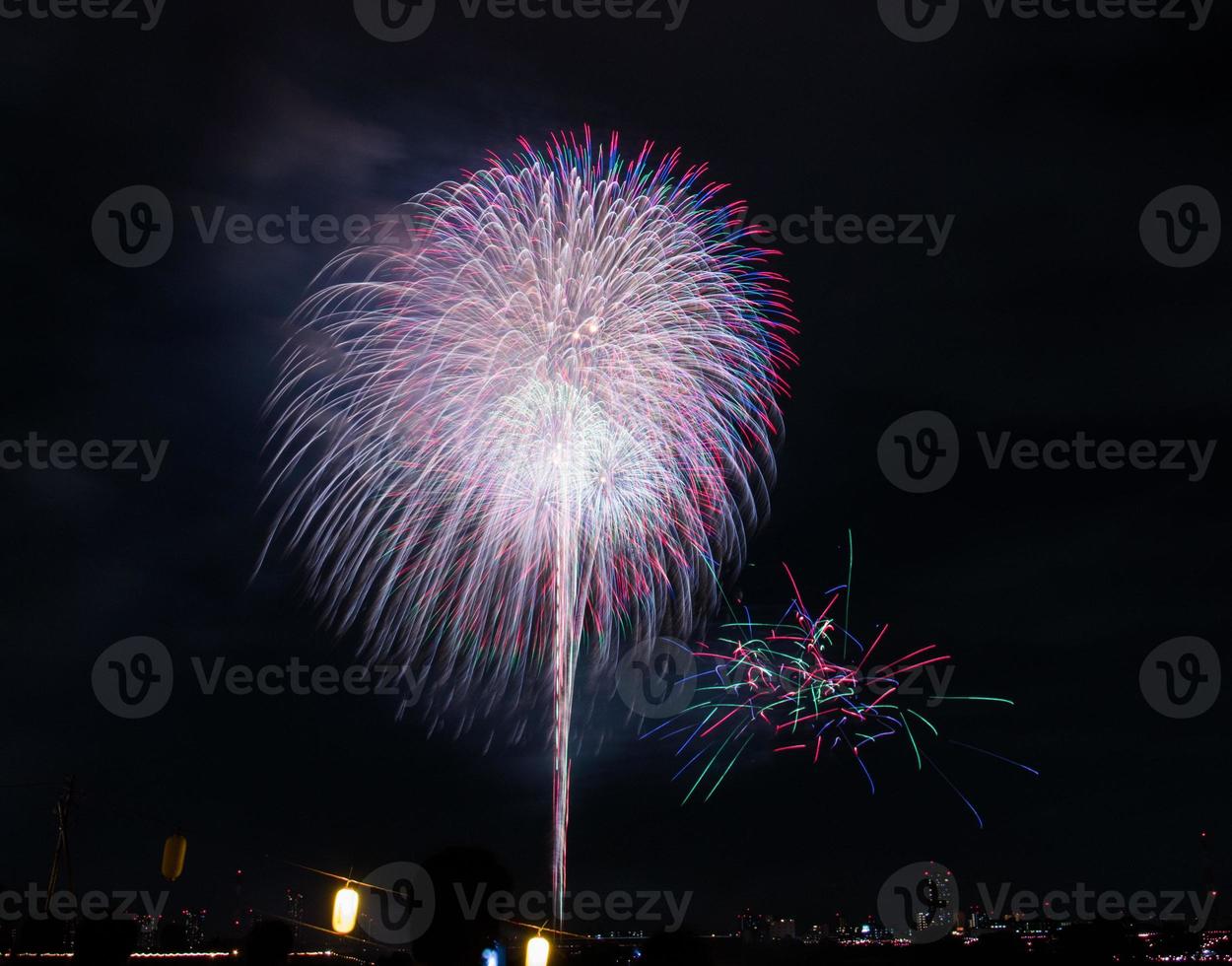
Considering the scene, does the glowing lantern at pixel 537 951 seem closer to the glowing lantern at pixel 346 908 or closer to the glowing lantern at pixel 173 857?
the glowing lantern at pixel 346 908

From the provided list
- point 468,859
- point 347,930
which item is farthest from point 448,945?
point 347,930

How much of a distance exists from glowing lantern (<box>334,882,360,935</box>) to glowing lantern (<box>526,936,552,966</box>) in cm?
476

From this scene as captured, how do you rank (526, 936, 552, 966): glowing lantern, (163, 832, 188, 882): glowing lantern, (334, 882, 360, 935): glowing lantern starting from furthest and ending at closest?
(163, 832, 188, 882): glowing lantern, (334, 882, 360, 935): glowing lantern, (526, 936, 552, 966): glowing lantern

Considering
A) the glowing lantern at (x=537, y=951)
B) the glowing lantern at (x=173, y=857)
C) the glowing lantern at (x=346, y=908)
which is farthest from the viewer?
the glowing lantern at (x=173, y=857)

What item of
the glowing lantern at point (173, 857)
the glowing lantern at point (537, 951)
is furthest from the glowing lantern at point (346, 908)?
the glowing lantern at point (173, 857)

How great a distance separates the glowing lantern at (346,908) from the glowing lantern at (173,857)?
14320 mm

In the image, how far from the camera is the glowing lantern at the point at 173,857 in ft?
108

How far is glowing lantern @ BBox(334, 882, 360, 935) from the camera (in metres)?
21.4

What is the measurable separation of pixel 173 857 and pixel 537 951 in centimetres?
1985

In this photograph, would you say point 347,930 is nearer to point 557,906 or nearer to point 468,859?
point 557,906

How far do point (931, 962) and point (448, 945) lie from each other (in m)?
9.71

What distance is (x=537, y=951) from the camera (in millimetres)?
18703

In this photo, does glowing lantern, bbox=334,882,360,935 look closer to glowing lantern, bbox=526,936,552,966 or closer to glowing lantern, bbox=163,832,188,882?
glowing lantern, bbox=526,936,552,966

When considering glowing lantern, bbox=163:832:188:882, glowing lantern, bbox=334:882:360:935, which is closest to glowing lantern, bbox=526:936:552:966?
glowing lantern, bbox=334:882:360:935
